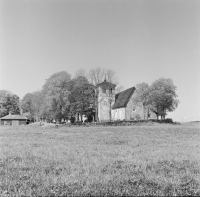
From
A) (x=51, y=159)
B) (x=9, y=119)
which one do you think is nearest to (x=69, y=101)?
(x=9, y=119)

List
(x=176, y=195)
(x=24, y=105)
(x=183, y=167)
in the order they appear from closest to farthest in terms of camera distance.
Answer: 1. (x=176, y=195)
2. (x=183, y=167)
3. (x=24, y=105)

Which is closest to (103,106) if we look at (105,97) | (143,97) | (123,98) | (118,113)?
(105,97)

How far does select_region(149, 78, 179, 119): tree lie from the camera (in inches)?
2304

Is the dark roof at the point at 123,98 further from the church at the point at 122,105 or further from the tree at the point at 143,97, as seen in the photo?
the tree at the point at 143,97

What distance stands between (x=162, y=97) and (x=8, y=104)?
63.3 m

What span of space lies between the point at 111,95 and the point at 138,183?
5757 centimetres

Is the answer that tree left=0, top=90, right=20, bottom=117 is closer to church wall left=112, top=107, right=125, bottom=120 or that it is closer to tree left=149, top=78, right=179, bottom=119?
church wall left=112, top=107, right=125, bottom=120

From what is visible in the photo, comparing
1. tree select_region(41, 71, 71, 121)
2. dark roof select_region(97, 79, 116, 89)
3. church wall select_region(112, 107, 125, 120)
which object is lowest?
church wall select_region(112, 107, 125, 120)

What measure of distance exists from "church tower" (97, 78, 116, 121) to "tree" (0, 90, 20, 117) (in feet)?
130

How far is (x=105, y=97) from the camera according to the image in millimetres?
63969

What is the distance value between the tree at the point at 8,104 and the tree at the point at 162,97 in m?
56.2

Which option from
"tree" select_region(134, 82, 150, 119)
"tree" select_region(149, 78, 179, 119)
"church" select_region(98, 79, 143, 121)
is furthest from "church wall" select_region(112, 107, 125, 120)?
"tree" select_region(149, 78, 179, 119)

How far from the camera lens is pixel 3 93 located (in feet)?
285

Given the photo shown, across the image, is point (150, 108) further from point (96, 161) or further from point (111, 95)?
point (96, 161)
